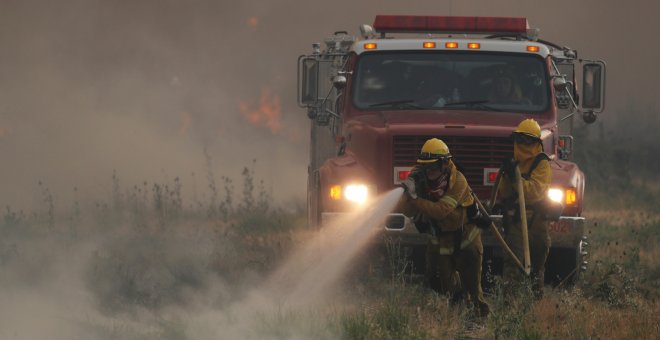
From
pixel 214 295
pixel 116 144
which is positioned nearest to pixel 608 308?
pixel 214 295

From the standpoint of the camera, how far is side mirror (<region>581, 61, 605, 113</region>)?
13047mm

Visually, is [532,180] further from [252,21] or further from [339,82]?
[252,21]

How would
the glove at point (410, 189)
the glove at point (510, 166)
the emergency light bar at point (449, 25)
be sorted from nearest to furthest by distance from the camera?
the glove at point (410, 189)
the glove at point (510, 166)
the emergency light bar at point (449, 25)

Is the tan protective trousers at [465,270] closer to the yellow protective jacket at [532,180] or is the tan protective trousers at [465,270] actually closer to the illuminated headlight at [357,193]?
the yellow protective jacket at [532,180]

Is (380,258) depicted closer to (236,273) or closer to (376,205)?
(376,205)

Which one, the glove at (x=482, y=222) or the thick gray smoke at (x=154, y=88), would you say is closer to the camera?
the glove at (x=482, y=222)

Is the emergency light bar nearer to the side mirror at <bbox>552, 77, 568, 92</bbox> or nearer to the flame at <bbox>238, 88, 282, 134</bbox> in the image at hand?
the side mirror at <bbox>552, 77, 568, 92</bbox>

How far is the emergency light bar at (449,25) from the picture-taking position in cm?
1399

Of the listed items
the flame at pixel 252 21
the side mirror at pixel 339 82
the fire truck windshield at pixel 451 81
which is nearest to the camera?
the fire truck windshield at pixel 451 81

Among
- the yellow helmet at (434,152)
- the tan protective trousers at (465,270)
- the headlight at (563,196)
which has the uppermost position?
the yellow helmet at (434,152)

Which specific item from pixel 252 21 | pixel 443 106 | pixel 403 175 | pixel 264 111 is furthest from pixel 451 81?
pixel 252 21

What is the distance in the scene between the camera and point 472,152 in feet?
39.5

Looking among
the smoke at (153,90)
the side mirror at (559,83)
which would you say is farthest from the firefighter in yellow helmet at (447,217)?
the smoke at (153,90)

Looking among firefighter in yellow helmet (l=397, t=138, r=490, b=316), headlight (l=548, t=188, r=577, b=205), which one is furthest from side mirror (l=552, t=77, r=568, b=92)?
firefighter in yellow helmet (l=397, t=138, r=490, b=316)
